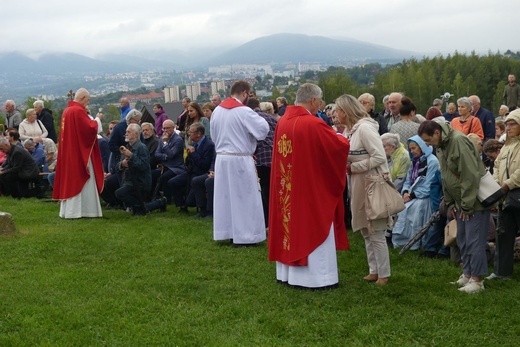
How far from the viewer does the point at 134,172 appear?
1181cm

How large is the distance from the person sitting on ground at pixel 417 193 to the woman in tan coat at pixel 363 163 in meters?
1.55

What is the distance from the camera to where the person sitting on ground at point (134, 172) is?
11656mm

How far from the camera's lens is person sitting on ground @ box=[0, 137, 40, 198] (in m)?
14.1

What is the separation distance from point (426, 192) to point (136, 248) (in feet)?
13.1

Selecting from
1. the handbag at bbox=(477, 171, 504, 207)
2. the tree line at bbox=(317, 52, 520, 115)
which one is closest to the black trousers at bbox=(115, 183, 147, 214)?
the handbag at bbox=(477, 171, 504, 207)

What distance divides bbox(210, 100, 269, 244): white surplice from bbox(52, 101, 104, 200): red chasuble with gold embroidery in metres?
3.37

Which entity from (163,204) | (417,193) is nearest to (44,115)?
(163,204)

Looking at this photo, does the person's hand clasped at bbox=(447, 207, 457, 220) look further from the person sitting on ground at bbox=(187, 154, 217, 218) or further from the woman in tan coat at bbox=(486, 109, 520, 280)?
the person sitting on ground at bbox=(187, 154, 217, 218)

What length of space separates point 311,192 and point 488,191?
1788 mm

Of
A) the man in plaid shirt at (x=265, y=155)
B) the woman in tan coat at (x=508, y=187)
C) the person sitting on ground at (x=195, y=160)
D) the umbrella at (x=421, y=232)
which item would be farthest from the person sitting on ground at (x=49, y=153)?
the woman in tan coat at (x=508, y=187)

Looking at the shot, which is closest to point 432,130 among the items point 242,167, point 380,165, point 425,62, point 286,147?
point 380,165

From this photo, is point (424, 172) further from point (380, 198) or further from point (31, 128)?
point (31, 128)

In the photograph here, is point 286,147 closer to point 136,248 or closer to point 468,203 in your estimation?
point 468,203

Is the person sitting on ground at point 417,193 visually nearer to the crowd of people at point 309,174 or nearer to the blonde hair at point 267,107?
the crowd of people at point 309,174
